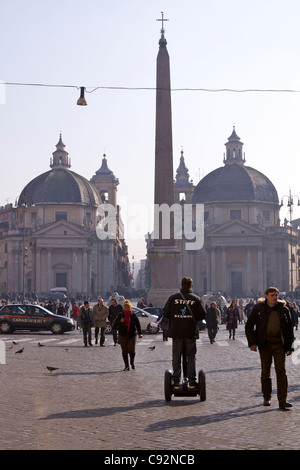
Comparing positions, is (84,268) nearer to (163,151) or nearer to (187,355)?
(163,151)

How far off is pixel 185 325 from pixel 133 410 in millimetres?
1357

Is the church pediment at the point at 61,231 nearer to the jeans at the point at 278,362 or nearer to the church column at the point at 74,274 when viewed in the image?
the church column at the point at 74,274

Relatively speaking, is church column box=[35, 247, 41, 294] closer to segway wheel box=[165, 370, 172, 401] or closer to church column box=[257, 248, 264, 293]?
church column box=[257, 248, 264, 293]

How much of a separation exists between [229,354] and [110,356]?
3.08 metres

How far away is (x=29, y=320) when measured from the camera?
28.8m

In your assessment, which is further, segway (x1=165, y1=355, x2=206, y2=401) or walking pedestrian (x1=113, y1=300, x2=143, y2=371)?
walking pedestrian (x1=113, y1=300, x2=143, y2=371)

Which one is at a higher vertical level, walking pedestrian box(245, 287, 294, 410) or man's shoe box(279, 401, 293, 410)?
walking pedestrian box(245, 287, 294, 410)

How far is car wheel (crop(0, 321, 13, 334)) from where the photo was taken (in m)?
28.9

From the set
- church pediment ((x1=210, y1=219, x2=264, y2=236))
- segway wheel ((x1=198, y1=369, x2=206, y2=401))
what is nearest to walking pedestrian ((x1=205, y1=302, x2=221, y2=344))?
segway wheel ((x1=198, y1=369, x2=206, y2=401))

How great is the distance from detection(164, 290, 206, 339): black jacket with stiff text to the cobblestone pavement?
0.95m

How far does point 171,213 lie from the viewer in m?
34.1

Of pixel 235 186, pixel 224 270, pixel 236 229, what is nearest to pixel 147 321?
pixel 236 229
